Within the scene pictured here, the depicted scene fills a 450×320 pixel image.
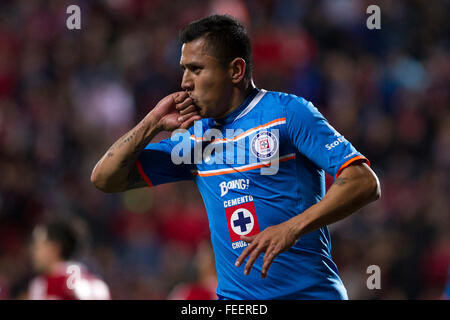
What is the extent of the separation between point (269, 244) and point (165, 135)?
557 cm

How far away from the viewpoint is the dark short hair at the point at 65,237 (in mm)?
5621

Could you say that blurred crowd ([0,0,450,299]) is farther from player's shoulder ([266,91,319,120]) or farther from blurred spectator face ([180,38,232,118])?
player's shoulder ([266,91,319,120])

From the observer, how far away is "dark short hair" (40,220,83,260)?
18.4 ft

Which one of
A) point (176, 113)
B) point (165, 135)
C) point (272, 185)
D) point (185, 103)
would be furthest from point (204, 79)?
point (165, 135)

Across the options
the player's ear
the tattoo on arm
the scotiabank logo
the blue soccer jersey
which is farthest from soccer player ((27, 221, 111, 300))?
the player's ear

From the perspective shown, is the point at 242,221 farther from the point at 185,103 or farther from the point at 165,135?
the point at 165,135

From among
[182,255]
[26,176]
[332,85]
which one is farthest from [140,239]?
[332,85]

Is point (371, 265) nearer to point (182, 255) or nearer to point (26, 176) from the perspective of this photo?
point (182, 255)

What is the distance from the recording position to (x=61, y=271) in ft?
17.7

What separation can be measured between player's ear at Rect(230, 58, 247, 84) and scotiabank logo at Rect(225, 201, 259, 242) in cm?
66

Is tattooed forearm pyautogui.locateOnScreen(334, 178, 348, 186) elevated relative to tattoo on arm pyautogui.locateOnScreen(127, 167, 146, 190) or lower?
lower

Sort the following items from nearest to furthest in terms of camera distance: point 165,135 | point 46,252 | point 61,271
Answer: point 61,271, point 46,252, point 165,135

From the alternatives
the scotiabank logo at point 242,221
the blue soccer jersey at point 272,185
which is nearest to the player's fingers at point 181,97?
the blue soccer jersey at point 272,185

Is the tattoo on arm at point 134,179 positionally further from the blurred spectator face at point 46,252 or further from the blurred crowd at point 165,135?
the blurred crowd at point 165,135
